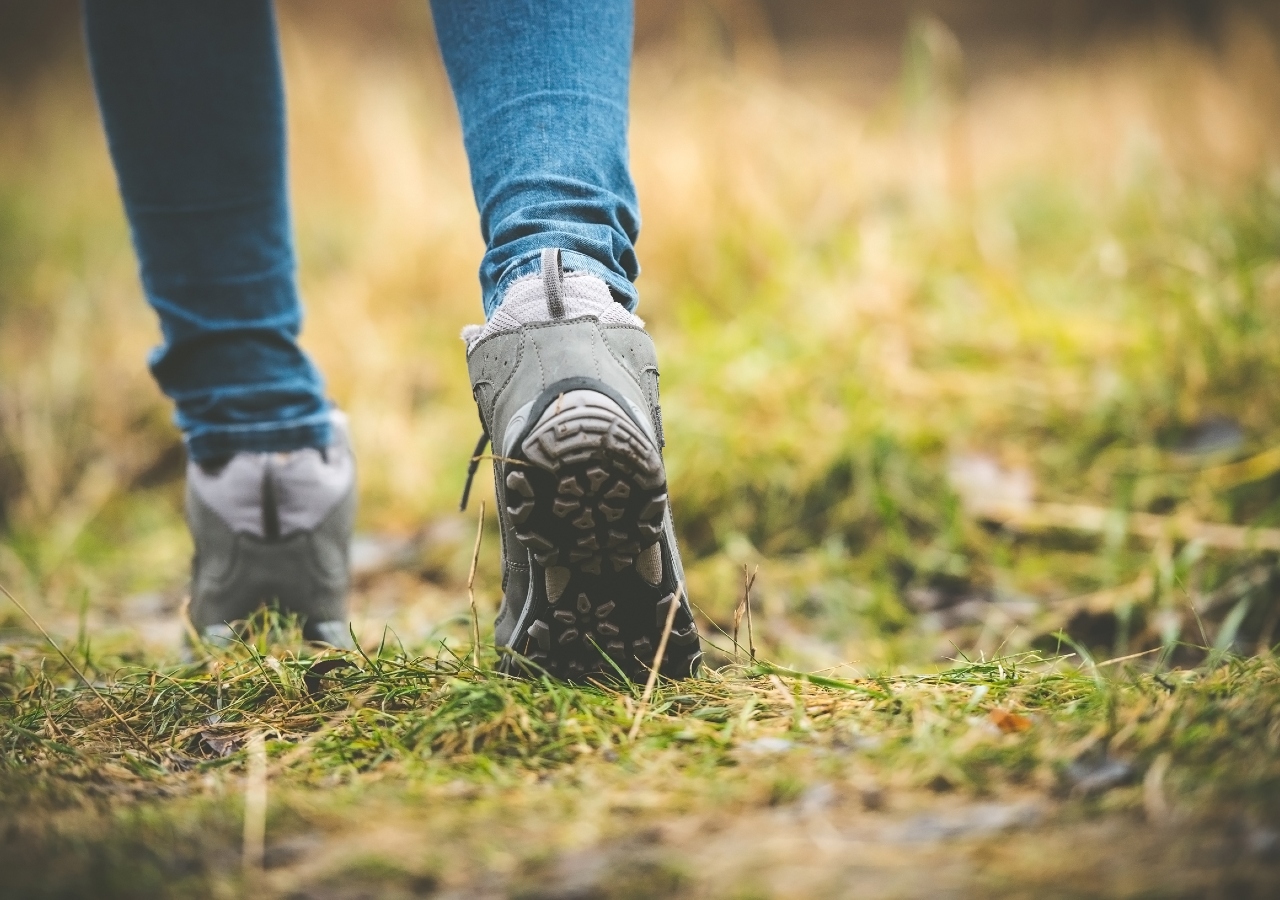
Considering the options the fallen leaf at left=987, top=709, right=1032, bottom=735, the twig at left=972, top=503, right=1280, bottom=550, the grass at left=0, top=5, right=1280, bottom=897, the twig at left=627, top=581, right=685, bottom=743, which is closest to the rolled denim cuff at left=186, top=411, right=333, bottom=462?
the grass at left=0, top=5, right=1280, bottom=897

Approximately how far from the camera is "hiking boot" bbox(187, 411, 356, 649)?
1.25 metres

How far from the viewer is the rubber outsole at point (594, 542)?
81 cm

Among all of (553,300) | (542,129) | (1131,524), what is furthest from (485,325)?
(1131,524)

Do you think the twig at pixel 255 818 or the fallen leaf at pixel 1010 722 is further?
the fallen leaf at pixel 1010 722

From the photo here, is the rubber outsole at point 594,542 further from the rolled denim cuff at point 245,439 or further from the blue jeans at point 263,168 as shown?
the rolled denim cuff at point 245,439

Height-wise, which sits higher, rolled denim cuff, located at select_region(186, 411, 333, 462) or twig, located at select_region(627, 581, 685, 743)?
rolled denim cuff, located at select_region(186, 411, 333, 462)

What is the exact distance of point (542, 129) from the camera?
3.04 ft

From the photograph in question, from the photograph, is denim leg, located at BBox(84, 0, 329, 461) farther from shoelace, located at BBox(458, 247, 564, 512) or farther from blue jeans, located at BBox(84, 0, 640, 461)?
shoelace, located at BBox(458, 247, 564, 512)

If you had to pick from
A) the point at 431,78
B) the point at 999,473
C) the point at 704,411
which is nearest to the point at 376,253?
the point at 431,78

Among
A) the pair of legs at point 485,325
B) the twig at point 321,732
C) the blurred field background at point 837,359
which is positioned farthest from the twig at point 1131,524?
the twig at point 321,732

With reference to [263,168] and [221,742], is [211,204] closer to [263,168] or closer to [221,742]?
[263,168]

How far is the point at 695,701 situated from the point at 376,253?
265 centimetres

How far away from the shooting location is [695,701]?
0.92m

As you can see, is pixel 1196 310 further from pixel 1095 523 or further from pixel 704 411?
pixel 704 411
